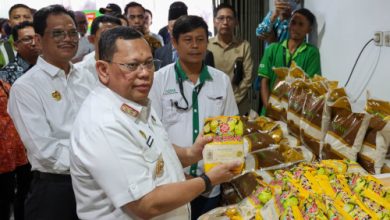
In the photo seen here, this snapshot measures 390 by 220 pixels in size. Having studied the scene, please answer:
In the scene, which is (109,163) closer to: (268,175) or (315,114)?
(268,175)

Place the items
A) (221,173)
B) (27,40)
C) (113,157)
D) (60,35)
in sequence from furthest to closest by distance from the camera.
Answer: (27,40)
(60,35)
(221,173)
(113,157)

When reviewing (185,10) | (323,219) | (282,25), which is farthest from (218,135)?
(185,10)

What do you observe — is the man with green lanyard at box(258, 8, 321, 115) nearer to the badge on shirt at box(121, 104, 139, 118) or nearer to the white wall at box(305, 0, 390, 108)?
the white wall at box(305, 0, 390, 108)

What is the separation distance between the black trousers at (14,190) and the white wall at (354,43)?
219 centimetres

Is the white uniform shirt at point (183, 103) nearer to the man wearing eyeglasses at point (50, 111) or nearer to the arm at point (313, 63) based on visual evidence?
the man wearing eyeglasses at point (50, 111)

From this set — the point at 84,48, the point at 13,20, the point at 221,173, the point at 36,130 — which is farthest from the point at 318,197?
the point at 13,20

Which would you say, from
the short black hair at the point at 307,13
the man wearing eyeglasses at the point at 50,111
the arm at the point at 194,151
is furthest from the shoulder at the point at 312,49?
the man wearing eyeglasses at the point at 50,111

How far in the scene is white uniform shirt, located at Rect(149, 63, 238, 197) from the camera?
1.79 m

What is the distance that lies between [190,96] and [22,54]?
1520mm

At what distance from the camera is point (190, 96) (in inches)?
71.4

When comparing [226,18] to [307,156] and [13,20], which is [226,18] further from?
[13,20]

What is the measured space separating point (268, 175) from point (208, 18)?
4.96m

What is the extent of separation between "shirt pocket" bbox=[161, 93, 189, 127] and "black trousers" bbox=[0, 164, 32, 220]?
4.17 ft

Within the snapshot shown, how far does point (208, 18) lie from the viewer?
623 centimetres
